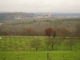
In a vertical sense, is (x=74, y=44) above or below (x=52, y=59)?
below

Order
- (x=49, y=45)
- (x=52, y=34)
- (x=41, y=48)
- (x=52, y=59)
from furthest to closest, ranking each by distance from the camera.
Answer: (x=52, y=34), (x=49, y=45), (x=41, y=48), (x=52, y=59)

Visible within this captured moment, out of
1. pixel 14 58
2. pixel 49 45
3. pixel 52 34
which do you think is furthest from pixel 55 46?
pixel 14 58

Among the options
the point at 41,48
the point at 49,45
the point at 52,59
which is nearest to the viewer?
the point at 52,59

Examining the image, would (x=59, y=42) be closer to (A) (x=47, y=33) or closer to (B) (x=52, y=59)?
(A) (x=47, y=33)

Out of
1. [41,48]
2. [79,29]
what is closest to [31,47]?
[41,48]

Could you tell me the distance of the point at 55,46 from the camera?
1848 inches

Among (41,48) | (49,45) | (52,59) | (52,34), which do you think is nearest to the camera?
(52,59)

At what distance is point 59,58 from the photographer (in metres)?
30.1

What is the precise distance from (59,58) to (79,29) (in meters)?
38.0

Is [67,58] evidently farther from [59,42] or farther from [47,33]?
[47,33]

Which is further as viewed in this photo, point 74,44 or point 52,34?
point 52,34

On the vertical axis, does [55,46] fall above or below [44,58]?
below

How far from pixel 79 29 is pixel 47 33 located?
13.1 m

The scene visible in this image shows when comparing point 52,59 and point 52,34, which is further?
point 52,34
